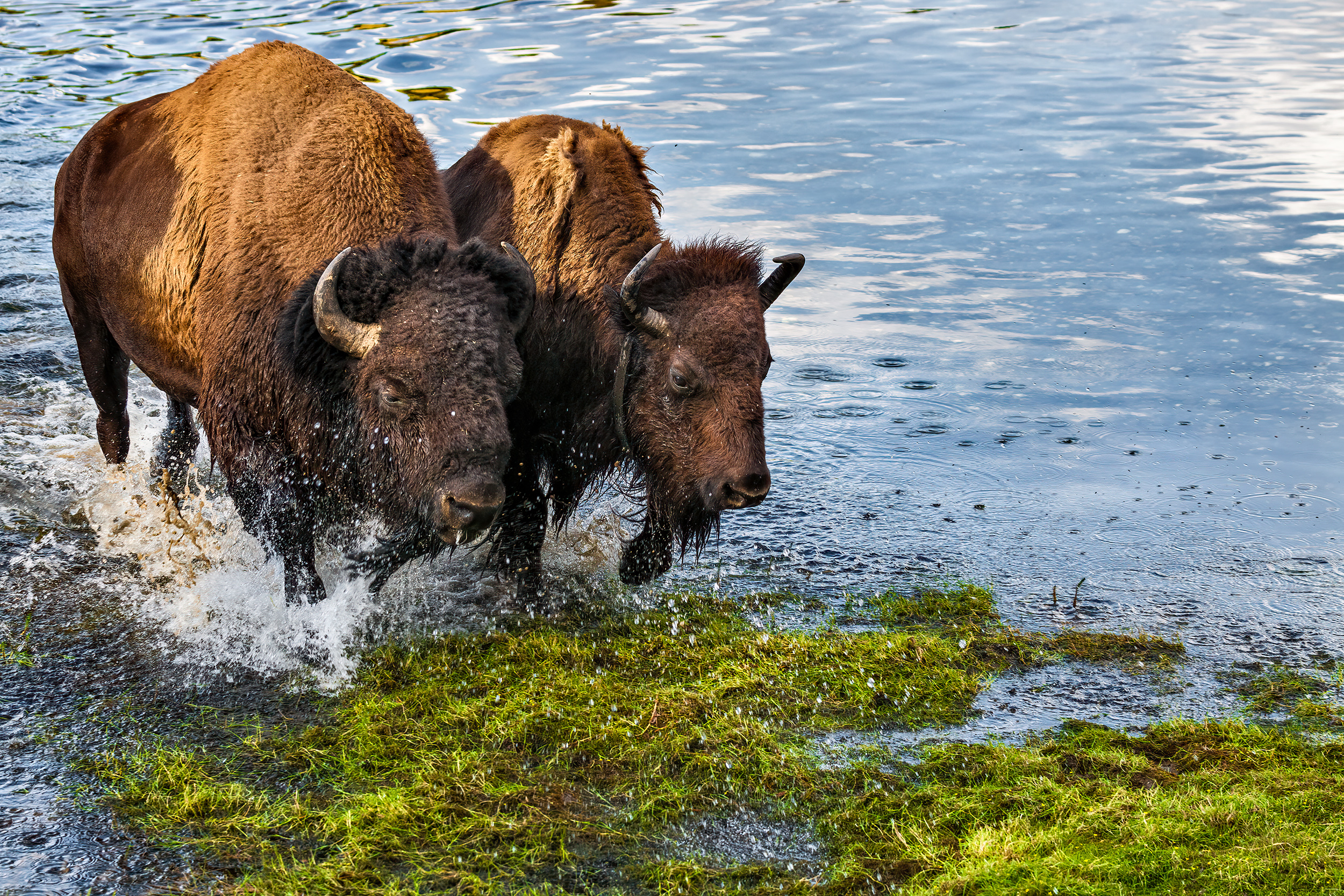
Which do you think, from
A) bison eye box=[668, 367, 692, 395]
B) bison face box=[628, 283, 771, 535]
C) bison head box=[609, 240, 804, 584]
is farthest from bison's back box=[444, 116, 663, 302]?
bison eye box=[668, 367, 692, 395]

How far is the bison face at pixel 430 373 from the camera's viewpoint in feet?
14.6

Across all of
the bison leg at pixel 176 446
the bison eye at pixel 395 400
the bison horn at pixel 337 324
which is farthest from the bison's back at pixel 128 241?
the bison eye at pixel 395 400

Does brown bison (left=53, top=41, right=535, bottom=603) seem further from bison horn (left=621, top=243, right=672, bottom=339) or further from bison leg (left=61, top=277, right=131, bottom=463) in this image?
bison horn (left=621, top=243, right=672, bottom=339)

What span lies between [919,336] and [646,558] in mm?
4962

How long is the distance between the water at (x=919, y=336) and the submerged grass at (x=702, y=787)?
30 centimetres

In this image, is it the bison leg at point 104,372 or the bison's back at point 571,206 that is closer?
the bison's back at point 571,206

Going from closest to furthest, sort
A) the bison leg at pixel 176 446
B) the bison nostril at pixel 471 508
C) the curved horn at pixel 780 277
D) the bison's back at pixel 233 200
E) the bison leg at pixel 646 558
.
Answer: the bison nostril at pixel 471 508
the bison's back at pixel 233 200
the curved horn at pixel 780 277
the bison leg at pixel 646 558
the bison leg at pixel 176 446

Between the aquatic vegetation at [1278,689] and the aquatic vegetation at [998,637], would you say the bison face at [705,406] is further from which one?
the aquatic vegetation at [1278,689]

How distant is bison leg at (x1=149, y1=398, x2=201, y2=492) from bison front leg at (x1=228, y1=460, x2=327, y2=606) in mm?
2043

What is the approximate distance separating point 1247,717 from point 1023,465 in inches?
127

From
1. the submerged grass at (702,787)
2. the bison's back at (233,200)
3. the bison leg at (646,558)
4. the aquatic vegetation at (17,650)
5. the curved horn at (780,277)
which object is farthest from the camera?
the bison leg at (646,558)

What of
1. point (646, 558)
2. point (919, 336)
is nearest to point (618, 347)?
point (646, 558)

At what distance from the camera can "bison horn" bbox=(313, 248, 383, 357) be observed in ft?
14.9

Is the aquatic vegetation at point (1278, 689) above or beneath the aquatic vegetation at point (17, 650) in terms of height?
above
